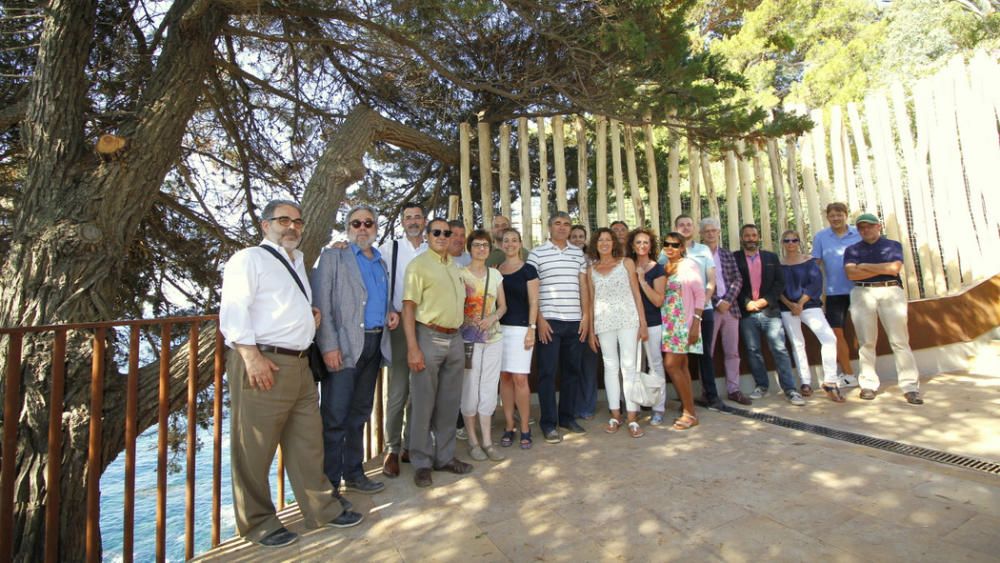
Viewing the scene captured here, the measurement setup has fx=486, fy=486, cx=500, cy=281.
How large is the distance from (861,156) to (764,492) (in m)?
5.61

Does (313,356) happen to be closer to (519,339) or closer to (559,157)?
(519,339)

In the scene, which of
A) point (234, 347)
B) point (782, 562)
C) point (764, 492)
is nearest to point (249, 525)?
point (234, 347)

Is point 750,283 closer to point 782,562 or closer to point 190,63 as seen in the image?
point 782,562

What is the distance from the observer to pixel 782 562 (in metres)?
2.05

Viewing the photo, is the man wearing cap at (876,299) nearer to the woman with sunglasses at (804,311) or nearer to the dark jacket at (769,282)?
the woman with sunglasses at (804,311)

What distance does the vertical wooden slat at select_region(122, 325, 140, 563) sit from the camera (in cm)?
238

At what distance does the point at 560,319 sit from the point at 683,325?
3.67 ft

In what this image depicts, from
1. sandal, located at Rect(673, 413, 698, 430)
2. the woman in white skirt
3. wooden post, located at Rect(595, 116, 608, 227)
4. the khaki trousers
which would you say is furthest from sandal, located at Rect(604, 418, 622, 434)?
wooden post, located at Rect(595, 116, 608, 227)

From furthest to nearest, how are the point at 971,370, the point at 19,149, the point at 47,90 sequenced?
the point at 971,370
the point at 19,149
the point at 47,90

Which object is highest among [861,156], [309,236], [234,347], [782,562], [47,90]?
[47,90]

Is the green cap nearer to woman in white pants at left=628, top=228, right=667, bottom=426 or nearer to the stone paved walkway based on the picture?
the stone paved walkway

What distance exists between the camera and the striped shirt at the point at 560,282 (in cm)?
403

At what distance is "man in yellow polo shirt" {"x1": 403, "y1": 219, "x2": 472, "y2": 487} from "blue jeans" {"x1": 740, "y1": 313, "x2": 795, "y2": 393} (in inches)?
126

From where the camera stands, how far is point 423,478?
3178 mm
